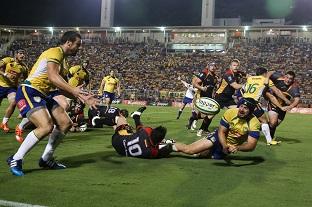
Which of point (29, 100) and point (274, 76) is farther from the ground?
point (274, 76)

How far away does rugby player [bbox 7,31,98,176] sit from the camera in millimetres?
6797

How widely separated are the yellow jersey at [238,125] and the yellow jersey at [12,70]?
7.38 m

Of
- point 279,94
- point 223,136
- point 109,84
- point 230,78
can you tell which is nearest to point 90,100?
point 223,136

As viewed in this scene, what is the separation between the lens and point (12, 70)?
13250mm

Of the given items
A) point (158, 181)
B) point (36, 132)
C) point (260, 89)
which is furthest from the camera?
point (260, 89)

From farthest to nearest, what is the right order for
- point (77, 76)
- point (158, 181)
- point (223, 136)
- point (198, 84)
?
point (77, 76), point (198, 84), point (223, 136), point (158, 181)

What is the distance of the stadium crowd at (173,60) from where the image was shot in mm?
50500

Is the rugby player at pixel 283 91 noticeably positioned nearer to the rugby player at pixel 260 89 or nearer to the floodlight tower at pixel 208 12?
the rugby player at pixel 260 89

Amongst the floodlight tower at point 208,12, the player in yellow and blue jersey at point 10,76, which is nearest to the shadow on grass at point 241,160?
the player in yellow and blue jersey at point 10,76

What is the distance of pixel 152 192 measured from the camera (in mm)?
6000

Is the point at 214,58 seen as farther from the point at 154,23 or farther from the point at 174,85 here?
the point at 154,23

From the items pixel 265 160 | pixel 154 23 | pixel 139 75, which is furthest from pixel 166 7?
pixel 265 160

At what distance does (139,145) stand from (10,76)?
6.29 meters

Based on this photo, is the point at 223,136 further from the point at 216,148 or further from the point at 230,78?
the point at 230,78
